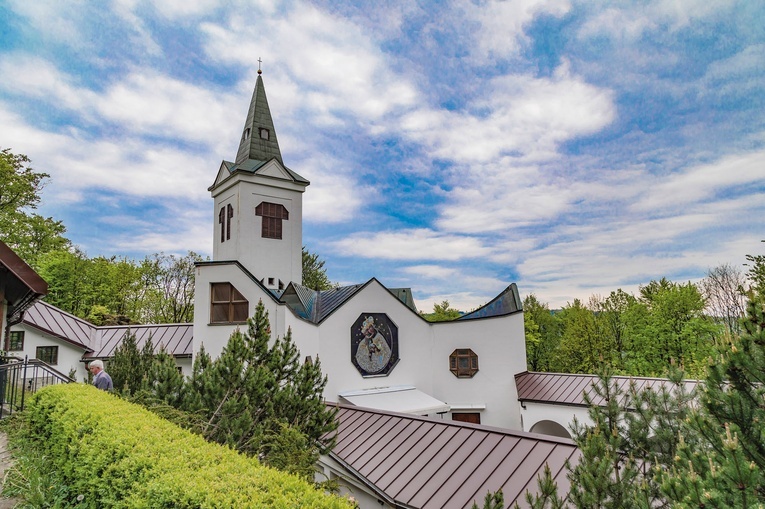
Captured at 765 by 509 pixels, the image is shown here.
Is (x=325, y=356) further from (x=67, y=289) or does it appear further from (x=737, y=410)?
(x=67, y=289)

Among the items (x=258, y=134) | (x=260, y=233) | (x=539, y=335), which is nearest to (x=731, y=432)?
(x=260, y=233)

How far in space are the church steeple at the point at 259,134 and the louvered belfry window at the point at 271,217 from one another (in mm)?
2808

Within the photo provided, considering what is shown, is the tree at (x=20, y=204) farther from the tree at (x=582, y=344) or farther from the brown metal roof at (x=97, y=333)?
the tree at (x=582, y=344)

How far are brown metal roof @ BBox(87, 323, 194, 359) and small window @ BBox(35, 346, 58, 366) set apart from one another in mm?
1444

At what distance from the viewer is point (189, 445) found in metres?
4.42

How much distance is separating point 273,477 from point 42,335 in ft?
78.1

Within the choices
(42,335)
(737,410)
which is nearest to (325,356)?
(737,410)

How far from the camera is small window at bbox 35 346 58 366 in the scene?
2136 centimetres

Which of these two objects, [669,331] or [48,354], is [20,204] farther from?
[669,331]

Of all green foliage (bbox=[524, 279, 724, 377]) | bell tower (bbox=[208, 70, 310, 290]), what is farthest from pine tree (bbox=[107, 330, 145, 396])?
green foliage (bbox=[524, 279, 724, 377])

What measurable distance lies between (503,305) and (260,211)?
12772 mm

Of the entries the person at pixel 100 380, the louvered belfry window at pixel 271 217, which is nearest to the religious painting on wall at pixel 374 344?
the louvered belfry window at pixel 271 217

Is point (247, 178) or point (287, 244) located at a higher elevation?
point (247, 178)

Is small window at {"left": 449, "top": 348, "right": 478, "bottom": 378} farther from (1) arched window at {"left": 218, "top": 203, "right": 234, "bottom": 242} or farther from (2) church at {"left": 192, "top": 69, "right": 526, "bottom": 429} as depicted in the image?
(1) arched window at {"left": 218, "top": 203, "right": 234, "bottom": 242}
